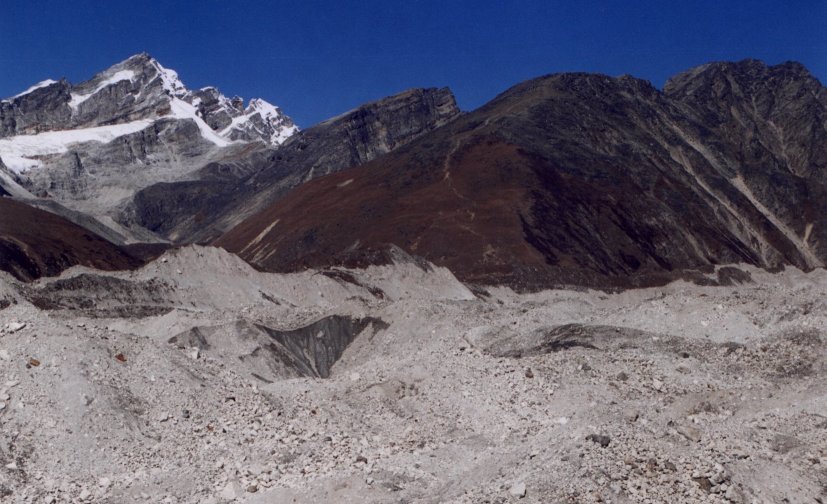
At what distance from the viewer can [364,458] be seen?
1978 cm

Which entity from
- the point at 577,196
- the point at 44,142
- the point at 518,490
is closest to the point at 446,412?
the point at 518,490

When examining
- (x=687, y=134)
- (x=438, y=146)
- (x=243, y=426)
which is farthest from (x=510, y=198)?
(x=243, y=426)

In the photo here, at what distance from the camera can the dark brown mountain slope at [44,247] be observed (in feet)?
186

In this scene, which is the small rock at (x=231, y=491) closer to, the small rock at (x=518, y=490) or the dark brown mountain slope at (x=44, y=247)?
the small rock at (x=518, y=490)

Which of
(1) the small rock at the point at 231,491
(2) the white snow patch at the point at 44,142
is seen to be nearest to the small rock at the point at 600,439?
(1) the small rock at the point at 231,491

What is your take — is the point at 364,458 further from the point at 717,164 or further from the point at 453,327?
the point at 717,164

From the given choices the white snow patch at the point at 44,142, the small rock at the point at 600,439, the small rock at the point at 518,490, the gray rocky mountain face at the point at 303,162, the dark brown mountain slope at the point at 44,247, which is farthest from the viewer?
the white snow patch at the point at 44,142

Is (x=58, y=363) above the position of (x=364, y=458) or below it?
above

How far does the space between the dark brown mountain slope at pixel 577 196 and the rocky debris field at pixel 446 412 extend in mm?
26126

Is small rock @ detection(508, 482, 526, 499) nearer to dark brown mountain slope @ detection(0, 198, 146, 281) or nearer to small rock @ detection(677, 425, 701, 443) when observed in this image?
small rock @ detection(677, 425, 701, 443)

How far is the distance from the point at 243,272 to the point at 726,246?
4987 centimetres

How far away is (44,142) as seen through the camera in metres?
187

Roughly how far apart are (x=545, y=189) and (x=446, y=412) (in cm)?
5517

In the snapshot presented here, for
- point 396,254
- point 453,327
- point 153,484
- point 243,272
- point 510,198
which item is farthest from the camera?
point 510,198
